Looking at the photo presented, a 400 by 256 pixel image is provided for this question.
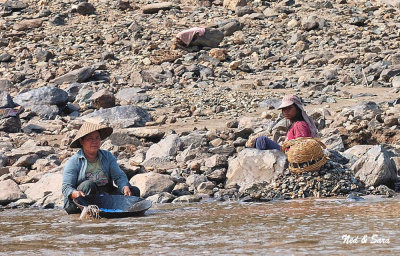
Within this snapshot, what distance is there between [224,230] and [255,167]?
9.23 feet

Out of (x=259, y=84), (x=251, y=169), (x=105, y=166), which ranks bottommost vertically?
(x=259, y=84)

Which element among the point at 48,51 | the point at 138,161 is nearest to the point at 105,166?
the point at 138,161

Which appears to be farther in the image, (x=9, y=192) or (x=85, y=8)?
(x=85, y=8)

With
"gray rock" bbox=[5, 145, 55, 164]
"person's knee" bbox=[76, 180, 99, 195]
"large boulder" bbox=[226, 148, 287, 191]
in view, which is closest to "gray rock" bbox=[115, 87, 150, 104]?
"gray rock" bbox=[5, 145, 55, 164]

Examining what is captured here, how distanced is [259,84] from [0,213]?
9020 millimetres

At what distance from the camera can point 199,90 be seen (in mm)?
16141

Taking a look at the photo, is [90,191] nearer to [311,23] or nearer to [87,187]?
[87,187]

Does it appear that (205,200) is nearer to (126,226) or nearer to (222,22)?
(126,226)

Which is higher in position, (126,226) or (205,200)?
(126,226)

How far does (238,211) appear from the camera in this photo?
7.29 metres

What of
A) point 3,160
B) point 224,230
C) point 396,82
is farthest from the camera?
point 396,82

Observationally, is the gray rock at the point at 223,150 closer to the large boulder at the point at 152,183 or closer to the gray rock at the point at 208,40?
the large boulder at the point at 152,183

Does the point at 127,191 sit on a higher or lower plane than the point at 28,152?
higher

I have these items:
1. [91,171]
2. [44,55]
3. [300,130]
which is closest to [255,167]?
[300,130]
